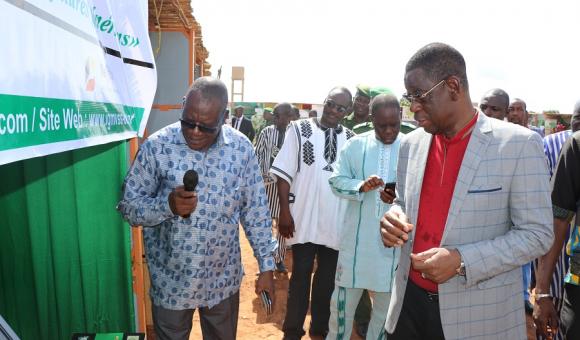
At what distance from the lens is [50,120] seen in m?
1.59

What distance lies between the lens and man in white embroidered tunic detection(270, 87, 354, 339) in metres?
3.90

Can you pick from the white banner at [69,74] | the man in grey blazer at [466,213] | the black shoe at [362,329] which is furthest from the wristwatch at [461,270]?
the black shoe at [362,329]

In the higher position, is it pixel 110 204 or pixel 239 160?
pixel 239 160

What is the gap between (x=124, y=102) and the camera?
254cm

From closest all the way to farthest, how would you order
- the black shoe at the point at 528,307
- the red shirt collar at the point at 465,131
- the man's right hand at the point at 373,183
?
the red shirt collar at the point at 465,131 < the man's right hand at the point at 373,183 < the black shoe at the point at 528,307

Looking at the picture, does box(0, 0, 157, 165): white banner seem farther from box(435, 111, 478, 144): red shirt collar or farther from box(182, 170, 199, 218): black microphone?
box(435, 111, 478, 144): red shirt collar

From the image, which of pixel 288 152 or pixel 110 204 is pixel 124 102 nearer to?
pixel 110 204

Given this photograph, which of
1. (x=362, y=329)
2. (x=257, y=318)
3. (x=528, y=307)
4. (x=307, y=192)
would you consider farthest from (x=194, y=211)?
(x=528, y=307)

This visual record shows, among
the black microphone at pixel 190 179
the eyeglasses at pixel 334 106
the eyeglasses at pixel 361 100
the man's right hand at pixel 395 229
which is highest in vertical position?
the eyeglasses at pixel 361 100

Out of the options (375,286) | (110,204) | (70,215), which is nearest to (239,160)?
(110,204)

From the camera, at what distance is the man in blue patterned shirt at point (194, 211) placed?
8.03ft

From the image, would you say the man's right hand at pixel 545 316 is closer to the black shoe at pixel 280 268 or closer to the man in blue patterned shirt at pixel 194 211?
the man in blue patterned shirt at pixel 194 211

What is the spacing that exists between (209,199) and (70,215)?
39.9 inches

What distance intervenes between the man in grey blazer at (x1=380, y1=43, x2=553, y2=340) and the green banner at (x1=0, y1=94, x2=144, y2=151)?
4.52ft
